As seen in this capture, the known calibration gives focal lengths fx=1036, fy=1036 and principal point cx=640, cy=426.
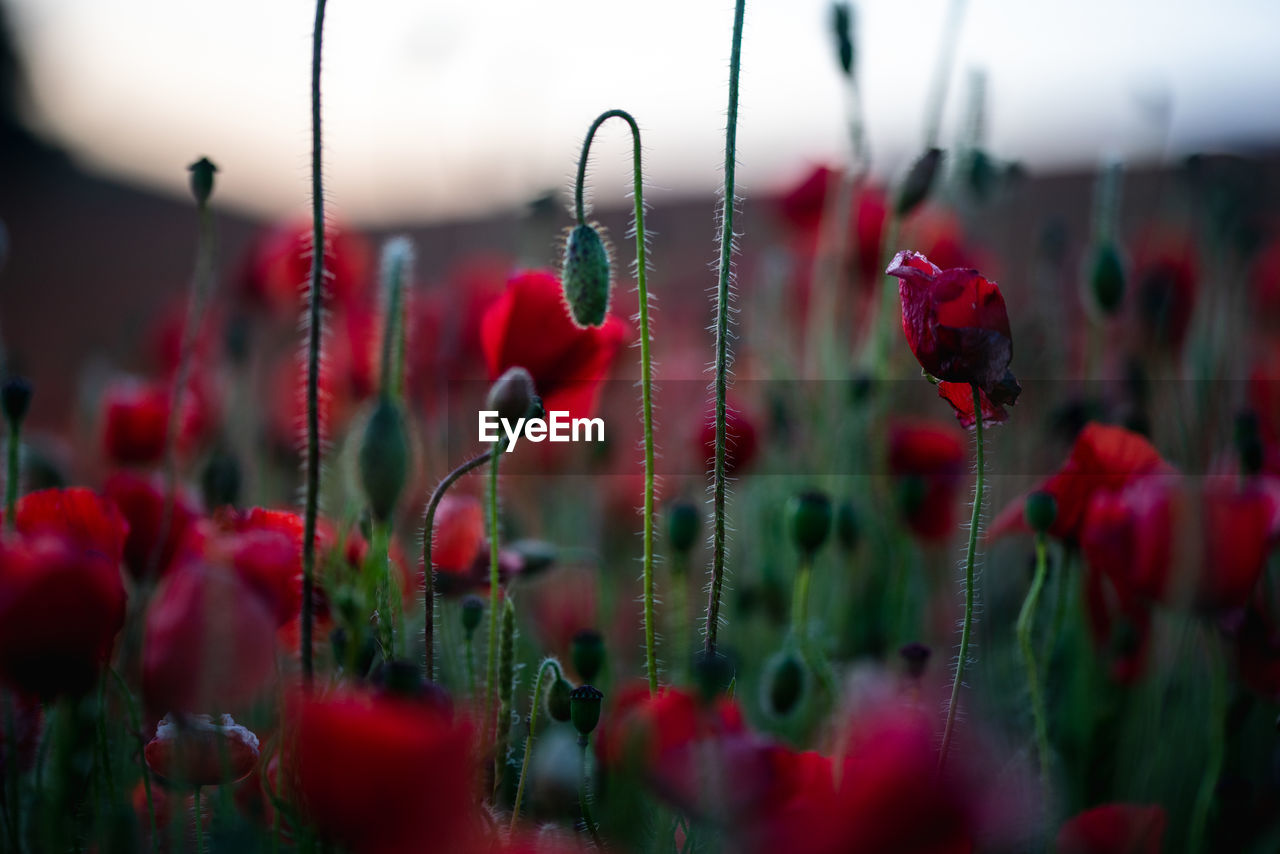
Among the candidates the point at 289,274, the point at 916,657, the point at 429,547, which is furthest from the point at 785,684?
the point at 289,274

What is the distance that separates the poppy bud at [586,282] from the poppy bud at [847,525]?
461 millimetres

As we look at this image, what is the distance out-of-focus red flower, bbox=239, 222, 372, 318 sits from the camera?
1.55 m

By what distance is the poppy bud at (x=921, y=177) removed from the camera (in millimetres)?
919

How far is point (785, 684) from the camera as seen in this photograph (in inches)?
32.4

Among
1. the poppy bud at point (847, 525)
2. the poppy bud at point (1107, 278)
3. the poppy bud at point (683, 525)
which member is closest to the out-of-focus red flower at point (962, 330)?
the poppy bud at point (683, 525)

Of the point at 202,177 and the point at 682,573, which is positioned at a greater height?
the point at 202,177

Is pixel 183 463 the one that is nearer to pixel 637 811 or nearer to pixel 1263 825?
pixel 637 811

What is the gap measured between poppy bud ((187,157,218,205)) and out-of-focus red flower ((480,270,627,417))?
0.21 m

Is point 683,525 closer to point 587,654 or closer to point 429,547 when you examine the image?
point 587,654

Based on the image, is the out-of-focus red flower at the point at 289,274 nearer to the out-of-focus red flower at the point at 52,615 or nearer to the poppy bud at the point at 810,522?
the poppy bud at the point at 810,522

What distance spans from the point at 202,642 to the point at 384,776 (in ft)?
0.48

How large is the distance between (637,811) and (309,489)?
45 cm

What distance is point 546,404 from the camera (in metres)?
0.81

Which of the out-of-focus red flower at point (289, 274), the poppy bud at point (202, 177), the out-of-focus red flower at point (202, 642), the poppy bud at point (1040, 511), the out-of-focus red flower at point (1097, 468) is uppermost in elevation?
the out-of-focus red flower at point (289, 274)
